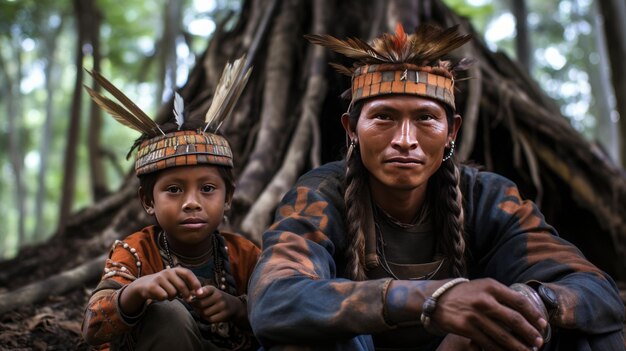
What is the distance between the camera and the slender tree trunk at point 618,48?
6.18 meters

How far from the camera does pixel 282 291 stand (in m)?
2.11

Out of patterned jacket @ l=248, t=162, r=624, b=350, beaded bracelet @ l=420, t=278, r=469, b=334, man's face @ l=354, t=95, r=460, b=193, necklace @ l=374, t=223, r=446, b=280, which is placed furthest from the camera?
necklace @ l=374, t=223, r=446, b=280

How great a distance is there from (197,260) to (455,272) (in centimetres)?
114

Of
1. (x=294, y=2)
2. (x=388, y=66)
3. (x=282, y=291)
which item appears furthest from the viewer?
(x=294, y=2)

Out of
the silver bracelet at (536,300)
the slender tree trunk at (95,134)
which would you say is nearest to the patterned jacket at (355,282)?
the silver bracelet at (536,300)

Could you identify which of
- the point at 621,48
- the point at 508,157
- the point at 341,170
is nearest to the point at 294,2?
the point at 508,157

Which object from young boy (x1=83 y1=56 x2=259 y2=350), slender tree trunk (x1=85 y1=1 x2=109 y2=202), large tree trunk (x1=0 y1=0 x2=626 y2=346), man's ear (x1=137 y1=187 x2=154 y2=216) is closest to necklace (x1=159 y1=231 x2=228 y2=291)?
young boy (x1=83 y1=56 x2=259 y2=350)

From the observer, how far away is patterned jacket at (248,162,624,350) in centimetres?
203

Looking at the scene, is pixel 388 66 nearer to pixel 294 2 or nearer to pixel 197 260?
pixel 197 260

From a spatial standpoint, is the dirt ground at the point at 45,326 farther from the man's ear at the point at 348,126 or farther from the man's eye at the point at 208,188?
the man's ear at the point at 348,126

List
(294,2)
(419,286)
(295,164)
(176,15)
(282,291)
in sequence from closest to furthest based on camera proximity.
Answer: (419,286)
(282,291)
(295,164)
(294,2)
(176,15)

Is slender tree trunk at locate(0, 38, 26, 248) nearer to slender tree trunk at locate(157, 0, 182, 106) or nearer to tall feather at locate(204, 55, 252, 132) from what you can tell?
slender tree trunk at locate(157, 0, 182, 106)

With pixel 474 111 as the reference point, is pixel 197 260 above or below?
below

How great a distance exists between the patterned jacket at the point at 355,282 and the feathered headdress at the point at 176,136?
458mm
